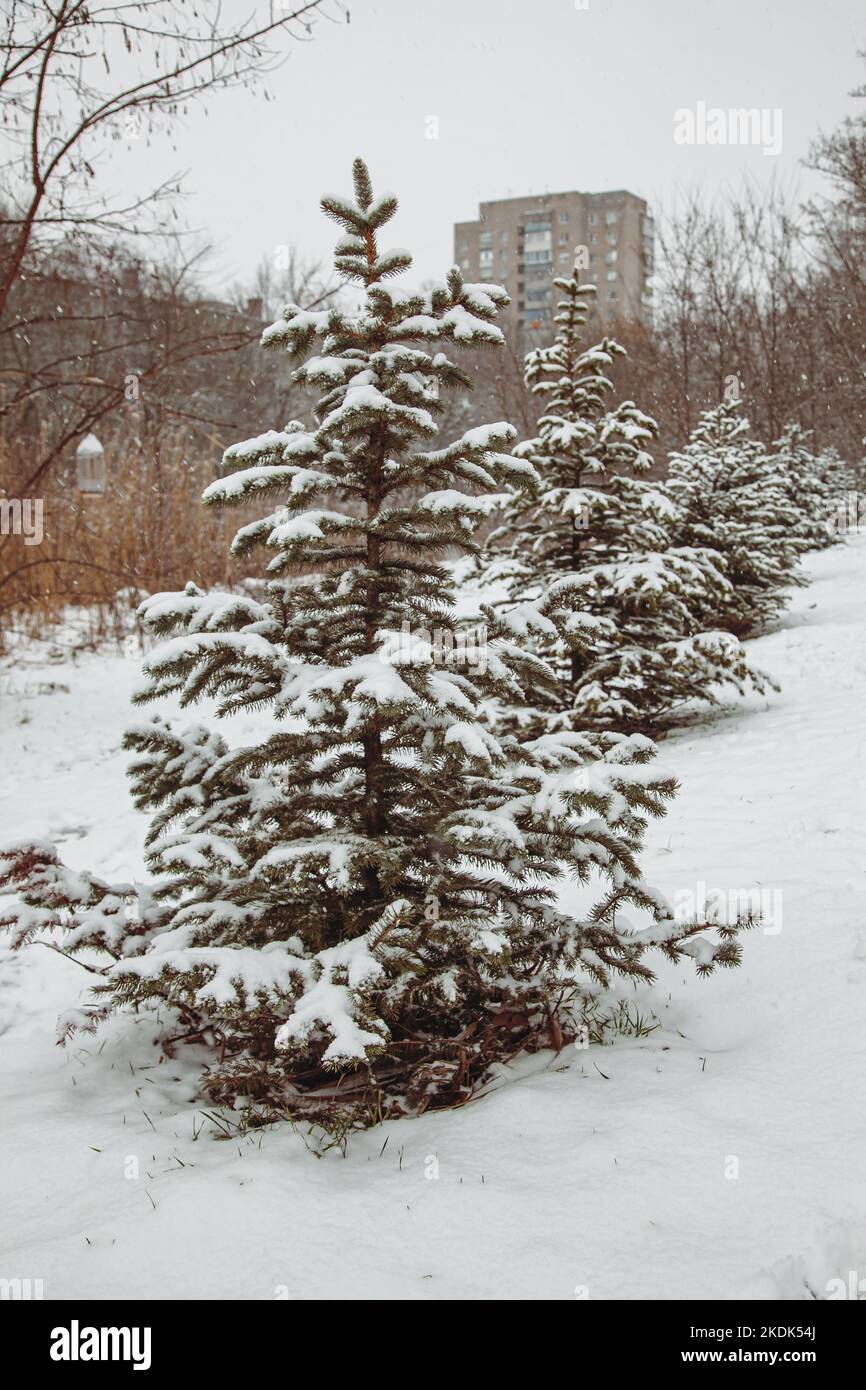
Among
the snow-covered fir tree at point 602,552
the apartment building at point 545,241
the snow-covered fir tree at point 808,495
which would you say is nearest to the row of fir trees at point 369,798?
the snow-covered fir tree at point 602,552

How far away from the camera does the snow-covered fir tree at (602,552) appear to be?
247 inches

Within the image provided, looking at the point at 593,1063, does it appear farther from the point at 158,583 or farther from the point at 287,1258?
the point at 158,583

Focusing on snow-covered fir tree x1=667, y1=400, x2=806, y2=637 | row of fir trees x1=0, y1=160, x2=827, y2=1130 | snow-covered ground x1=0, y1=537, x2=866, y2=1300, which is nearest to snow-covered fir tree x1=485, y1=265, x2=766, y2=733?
snow-covered fir tree x1=667, y1=400, x2=806, y2=637

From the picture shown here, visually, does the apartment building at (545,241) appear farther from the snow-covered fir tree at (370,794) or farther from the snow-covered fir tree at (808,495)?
the snow-covered fir tree at (370,794)

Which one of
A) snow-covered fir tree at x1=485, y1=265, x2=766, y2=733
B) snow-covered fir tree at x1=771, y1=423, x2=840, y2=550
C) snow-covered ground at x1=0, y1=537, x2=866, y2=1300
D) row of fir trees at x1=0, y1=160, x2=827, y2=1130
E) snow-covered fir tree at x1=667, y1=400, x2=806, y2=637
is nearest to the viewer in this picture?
snow-covered ground at x1=0, y1=537, x2=866, y2=1300

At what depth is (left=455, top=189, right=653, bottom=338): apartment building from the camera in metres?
64.6

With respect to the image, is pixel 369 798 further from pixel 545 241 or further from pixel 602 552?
pixel 545 241

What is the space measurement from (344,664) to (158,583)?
26.0 feet

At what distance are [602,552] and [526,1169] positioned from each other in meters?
5.13

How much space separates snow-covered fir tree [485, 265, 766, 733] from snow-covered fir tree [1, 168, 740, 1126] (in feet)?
10.3

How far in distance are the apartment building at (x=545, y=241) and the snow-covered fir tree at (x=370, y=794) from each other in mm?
65627

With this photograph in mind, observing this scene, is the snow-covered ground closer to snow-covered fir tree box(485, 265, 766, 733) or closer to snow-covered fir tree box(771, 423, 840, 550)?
snow-covered fir tree box(485, 265, 766, 733)
